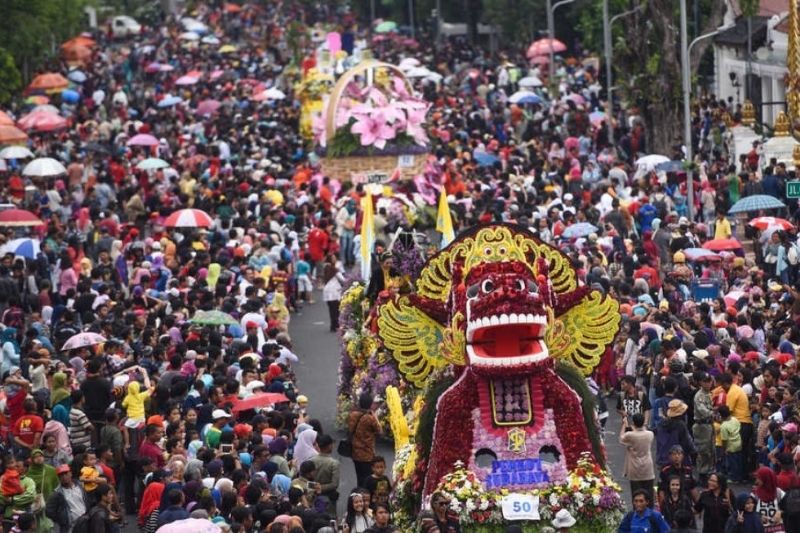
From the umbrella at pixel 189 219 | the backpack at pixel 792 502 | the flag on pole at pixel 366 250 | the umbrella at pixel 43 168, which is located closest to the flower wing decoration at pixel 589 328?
the backpack at pixel 792 502

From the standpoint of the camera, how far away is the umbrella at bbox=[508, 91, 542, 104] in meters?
55.2

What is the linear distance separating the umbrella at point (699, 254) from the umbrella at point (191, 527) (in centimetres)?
1401

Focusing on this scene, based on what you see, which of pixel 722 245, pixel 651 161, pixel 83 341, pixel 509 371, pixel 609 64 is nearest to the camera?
pixel 509 371

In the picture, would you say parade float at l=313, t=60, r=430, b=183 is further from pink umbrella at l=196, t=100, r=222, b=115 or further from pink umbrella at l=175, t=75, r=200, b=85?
pink umbrella at l=175, t=75, r=200, b=85

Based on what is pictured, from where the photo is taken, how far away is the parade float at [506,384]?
20531 mm

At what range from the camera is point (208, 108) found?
5900cm

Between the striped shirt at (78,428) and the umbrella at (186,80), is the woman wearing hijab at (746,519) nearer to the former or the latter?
the striped shirt at (78,428)

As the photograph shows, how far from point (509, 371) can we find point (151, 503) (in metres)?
3.58

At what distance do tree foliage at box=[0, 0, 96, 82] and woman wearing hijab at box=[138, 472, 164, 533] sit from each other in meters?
31.1

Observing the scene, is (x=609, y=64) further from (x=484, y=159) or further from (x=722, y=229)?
(x=722, y=229)

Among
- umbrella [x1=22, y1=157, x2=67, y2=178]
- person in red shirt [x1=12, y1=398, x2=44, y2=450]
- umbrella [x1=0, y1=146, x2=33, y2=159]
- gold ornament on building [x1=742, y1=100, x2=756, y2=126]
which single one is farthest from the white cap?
umbrella [x1=0, y1=146, x2=33, y2=159]

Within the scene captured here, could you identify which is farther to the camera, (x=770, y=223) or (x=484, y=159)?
(x=484, y=159)

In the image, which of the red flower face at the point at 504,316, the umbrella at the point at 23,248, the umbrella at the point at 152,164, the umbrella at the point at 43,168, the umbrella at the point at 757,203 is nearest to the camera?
the red flower face at the point at 504,316

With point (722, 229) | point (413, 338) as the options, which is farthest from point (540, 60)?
point (413, 338)
